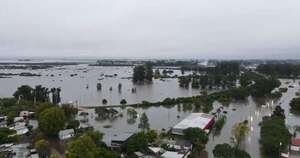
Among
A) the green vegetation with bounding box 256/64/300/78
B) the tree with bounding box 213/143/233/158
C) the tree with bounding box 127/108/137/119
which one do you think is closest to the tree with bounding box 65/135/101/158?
the tree with bounding box 213/143/233/158

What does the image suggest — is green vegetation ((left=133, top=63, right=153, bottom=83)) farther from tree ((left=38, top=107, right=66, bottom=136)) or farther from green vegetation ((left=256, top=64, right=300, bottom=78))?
tree ((left=38, top=107, right=66, bottom=136))

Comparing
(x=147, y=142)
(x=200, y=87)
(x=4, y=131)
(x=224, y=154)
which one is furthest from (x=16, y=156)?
(x=200, y=87)

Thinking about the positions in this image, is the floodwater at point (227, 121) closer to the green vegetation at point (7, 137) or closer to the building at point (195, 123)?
the building at point (195, 123)

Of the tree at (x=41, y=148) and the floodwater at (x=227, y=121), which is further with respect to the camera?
the floodwater at (x=227, y=121)

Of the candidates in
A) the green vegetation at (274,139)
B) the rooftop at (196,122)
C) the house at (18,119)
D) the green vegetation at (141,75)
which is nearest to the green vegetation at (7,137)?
the house at (18,119)

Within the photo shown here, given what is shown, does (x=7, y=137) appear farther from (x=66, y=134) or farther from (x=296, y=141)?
(x=296, y=141)

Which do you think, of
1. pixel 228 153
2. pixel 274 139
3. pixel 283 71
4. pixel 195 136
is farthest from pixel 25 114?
pixel 283 71

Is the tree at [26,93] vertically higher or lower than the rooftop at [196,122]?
higher
